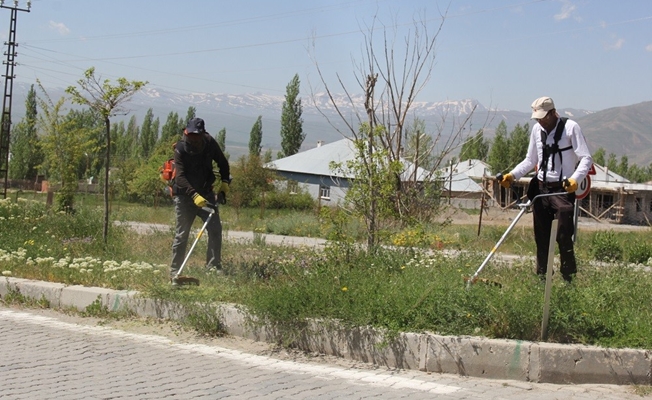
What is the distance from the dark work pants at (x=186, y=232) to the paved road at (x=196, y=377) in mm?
1728

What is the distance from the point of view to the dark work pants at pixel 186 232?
30.0 ft

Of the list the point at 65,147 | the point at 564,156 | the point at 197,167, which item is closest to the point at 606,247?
the point at 564,156

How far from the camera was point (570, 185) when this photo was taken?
23.9ft

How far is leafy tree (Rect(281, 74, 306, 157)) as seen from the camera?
9319 centimetres

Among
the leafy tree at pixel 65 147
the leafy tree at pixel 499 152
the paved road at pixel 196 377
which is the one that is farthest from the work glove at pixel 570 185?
the leafy tree at pixel 499 152

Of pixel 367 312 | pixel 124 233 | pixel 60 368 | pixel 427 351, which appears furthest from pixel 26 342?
pixel 124 233

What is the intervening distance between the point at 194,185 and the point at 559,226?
4.25 m

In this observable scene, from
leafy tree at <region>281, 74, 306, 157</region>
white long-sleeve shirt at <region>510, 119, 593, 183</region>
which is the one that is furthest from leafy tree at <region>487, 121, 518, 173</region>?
white long-sleeve shirt at <region>510, 119, 593, 183</region>

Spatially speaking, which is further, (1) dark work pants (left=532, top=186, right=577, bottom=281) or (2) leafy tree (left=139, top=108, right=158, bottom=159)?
(2) leafy tree (left=139, top=108, right=158, bottom=159)

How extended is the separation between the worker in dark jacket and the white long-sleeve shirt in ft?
11.7

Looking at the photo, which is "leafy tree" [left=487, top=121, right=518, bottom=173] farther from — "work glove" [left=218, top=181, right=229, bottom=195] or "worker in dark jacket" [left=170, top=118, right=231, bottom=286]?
"worker in dark jacket" [left=170, top=118, right=231, bottom=286]

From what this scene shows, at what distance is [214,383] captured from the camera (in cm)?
599

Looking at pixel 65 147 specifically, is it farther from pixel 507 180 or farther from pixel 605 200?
pixel 605 200

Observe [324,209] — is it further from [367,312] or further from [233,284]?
[367,312]
